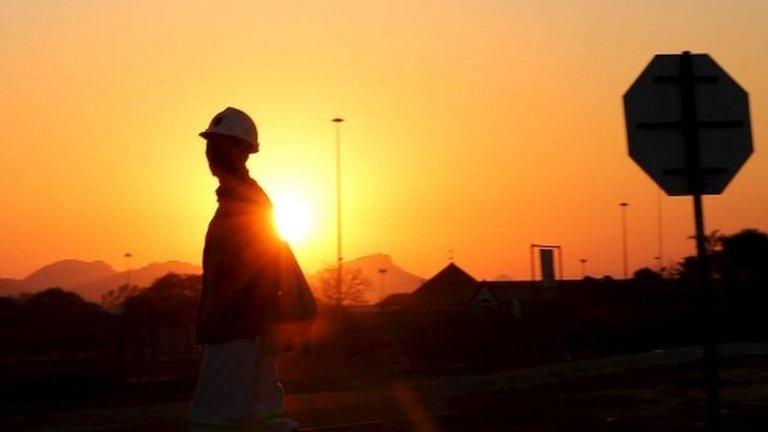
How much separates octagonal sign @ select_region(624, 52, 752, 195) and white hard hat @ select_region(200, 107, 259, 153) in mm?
5501

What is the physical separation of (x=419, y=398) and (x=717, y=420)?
447 inches

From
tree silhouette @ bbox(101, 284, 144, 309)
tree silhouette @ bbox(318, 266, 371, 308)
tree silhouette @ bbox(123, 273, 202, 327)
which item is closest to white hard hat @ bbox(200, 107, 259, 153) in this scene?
tree silhouette @ bbox(123, 273, 202, 327)

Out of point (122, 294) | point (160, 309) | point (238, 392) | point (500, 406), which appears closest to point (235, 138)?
point (238, 392)

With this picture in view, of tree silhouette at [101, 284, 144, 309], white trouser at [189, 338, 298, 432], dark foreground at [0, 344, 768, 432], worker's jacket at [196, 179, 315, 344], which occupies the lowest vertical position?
dark foreground at [0, 344, 768, 432]

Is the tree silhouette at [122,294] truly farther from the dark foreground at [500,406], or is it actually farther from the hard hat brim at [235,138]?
the hard hat brim at [235,138]

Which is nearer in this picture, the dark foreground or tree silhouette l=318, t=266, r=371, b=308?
the dark foreground

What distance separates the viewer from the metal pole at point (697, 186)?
991 centimetres

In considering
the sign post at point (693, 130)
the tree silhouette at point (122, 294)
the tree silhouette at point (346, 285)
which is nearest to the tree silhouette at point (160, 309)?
the tree silhouette at point (122, 294)

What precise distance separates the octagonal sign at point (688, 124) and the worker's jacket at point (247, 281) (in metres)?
5.69

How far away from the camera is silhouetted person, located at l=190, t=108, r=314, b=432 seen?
14.9 ft

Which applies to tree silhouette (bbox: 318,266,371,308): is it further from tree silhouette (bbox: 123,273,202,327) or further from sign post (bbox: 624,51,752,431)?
sign post (bbox: 624,51,752,431)

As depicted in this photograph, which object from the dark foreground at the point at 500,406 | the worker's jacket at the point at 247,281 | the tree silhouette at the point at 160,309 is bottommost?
the dark foreground at the point at 500,406

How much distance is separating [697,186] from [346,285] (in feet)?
204

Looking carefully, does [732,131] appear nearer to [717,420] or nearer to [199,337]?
[717,420]
